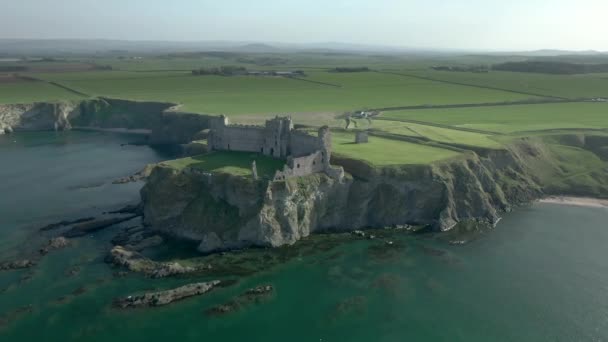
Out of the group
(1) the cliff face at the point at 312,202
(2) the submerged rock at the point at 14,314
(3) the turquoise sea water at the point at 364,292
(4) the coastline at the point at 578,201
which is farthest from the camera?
(4) the coastline at the point at 578,201

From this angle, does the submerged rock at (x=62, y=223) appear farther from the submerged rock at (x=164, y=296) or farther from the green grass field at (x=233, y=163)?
the submerged rock at (x=164, y=296)

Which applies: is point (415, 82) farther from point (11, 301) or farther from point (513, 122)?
point (11, 301)

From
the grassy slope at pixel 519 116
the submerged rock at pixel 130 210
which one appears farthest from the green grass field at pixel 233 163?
the grassy slope at pixel 519 116

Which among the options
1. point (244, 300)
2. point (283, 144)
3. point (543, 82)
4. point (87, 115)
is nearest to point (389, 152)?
point (283, 144)

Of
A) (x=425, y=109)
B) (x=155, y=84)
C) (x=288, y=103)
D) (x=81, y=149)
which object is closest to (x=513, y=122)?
(x=425, y=109)

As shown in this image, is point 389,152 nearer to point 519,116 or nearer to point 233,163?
point 233,163
